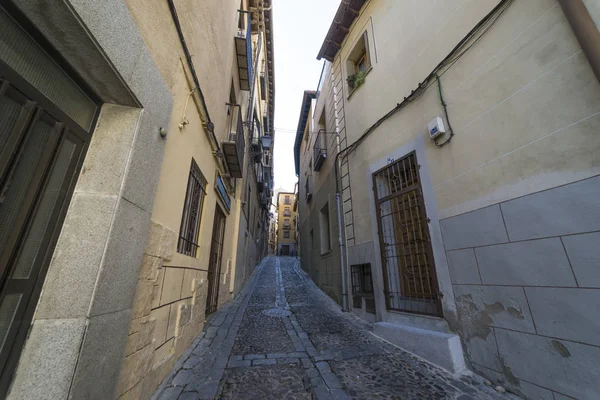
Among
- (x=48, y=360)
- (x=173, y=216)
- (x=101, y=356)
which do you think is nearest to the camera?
(x=48, y=360)

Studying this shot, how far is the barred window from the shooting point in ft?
11.0

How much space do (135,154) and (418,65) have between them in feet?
→ 15.2

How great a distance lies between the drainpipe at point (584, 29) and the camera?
2049 mm

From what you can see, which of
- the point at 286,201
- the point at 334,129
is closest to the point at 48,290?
the point at 334,129

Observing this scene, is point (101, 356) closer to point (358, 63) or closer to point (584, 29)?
point (584, 29)

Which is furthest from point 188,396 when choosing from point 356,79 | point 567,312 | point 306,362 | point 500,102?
point 356,79

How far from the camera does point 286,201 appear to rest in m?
49.4

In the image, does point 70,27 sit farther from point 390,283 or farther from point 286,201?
point 286,201

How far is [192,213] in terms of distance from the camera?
12.1 ft

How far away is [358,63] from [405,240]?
5.38 meters

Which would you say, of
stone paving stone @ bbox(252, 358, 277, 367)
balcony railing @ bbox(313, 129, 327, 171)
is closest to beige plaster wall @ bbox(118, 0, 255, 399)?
stone paving stone @ bbox(252, 358, 277, 367)

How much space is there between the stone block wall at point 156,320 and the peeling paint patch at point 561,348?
3723 millimetres

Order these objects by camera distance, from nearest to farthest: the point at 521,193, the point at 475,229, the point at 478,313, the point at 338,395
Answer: the point at 338,395
the point at 521,193
the point at 478,313
the point at 475,229

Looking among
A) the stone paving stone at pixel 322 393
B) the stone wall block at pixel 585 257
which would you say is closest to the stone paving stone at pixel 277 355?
the stone paving stone at pixel 322 393
